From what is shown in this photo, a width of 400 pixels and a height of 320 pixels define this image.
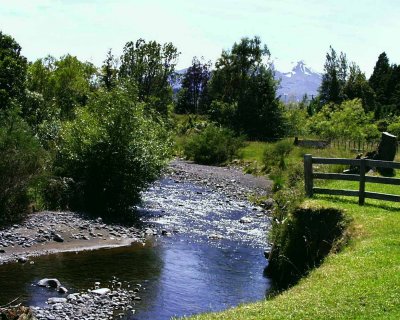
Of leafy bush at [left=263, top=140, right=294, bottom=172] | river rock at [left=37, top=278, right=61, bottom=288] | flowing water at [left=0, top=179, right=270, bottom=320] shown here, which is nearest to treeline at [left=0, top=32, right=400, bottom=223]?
flowing water at [left=0, top=179, right=270, bottom=320]

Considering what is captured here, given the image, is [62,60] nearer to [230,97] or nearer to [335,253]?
[230,97]

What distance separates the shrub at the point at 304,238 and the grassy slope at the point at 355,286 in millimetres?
932

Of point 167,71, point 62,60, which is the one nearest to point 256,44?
point 167,71

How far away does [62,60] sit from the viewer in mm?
73250

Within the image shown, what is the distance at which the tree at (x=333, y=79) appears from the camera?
10375 centimetres

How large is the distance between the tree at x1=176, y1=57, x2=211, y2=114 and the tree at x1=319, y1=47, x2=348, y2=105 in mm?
26605

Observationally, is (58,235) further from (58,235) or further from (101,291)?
(101,291)

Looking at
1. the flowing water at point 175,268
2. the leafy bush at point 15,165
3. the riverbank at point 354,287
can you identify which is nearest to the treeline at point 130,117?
the leafy bush at point 15,165

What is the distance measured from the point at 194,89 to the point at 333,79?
1278 inches

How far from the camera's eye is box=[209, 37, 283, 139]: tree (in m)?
77.8

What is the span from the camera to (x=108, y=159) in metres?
26.6

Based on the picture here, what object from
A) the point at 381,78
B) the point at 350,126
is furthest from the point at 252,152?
the point at 381,78

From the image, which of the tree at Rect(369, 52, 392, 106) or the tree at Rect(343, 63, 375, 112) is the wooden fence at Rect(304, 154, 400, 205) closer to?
the tree at Rect(343, 63, 375, 112)

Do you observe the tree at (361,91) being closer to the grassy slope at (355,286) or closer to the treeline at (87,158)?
the treeline at (87,158)
